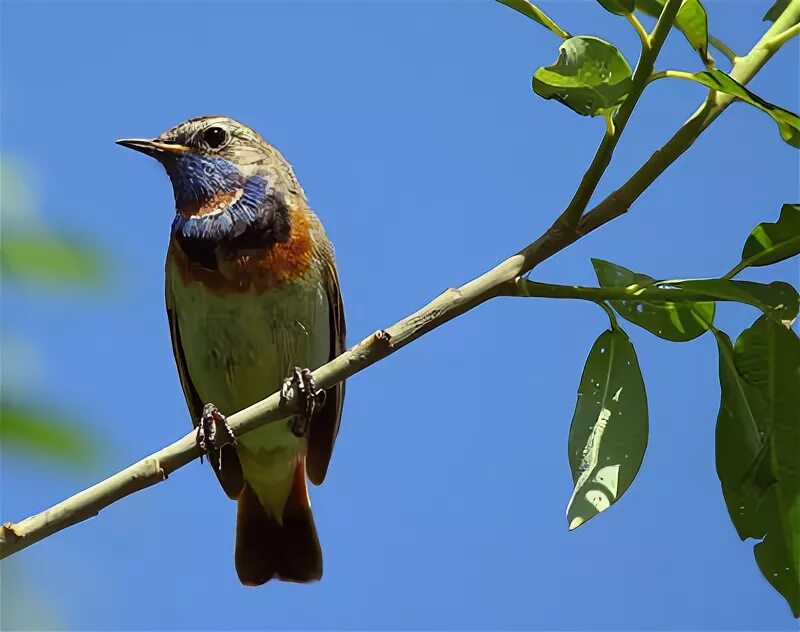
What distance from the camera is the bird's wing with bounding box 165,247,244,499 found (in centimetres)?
556

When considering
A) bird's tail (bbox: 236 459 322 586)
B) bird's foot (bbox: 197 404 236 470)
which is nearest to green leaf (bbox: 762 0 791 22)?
bird's foot (bbox: 197 404 236 470)

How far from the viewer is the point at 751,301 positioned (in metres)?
2.74

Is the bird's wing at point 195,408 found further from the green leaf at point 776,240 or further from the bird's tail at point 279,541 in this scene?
the green leaf at point 776,240

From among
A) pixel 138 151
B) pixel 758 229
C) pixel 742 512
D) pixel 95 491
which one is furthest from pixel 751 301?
pixel 138 151

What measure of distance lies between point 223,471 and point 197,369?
0.88 m

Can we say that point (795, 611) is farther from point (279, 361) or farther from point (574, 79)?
point (279, 361)

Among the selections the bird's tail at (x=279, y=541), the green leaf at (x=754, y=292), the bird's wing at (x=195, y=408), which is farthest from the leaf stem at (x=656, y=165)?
the bird's tail at (x=279, y=541)

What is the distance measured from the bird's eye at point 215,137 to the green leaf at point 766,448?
3500 millimetres

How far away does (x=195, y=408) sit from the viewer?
5.71 meters

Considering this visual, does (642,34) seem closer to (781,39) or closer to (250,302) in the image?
(781,39)

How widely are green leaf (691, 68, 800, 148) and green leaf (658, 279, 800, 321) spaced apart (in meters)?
0.39

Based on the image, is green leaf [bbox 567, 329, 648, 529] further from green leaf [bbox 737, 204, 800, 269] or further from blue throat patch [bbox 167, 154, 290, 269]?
blue throat patch [bbox 167, 154, 290, 269]

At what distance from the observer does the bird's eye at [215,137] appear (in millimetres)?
5676

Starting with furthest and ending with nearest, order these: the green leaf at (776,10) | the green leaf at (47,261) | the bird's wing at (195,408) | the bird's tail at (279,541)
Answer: the bird's tail at (279,541), the bird's wing at (195,408), the green leaf at (776,10), the green leaf at (47,261)
